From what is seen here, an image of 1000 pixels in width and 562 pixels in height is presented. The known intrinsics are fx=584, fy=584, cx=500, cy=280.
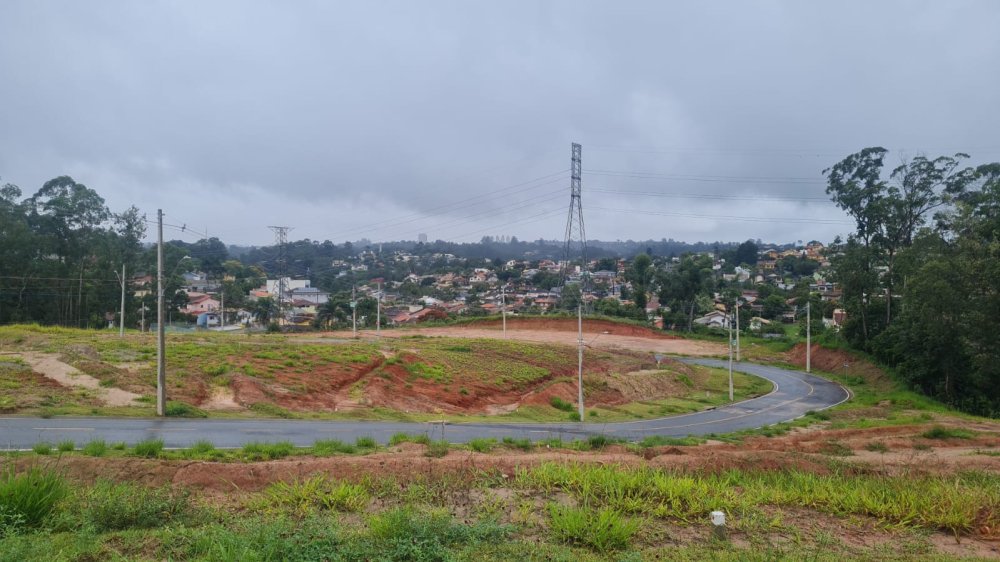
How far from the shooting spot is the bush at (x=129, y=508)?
7430 mm

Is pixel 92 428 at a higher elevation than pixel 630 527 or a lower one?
lower

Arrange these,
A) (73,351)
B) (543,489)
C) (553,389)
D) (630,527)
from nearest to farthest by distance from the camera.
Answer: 1. (630,527)
2. (543,489)
3. (73,351)
4. (553,389)

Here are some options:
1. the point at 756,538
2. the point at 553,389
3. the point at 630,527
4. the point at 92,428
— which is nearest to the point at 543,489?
the point at 630,527

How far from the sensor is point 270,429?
19453 millimetres

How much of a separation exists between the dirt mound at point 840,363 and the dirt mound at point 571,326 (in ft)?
53.3

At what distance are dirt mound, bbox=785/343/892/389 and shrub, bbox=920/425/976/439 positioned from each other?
91.4ft

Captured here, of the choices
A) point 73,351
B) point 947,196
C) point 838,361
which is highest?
point 947,196

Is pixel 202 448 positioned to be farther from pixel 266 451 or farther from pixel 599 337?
pixel 599 337

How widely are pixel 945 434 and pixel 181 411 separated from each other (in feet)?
89.7

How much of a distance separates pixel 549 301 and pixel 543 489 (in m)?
92.4

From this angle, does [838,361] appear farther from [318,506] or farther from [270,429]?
[318,506]

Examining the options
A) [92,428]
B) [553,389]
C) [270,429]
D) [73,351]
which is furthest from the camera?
[553,389]

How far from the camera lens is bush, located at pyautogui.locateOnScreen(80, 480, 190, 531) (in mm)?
7430

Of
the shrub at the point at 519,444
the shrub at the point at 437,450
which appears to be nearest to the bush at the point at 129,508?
the shrub at the point at 437,450
